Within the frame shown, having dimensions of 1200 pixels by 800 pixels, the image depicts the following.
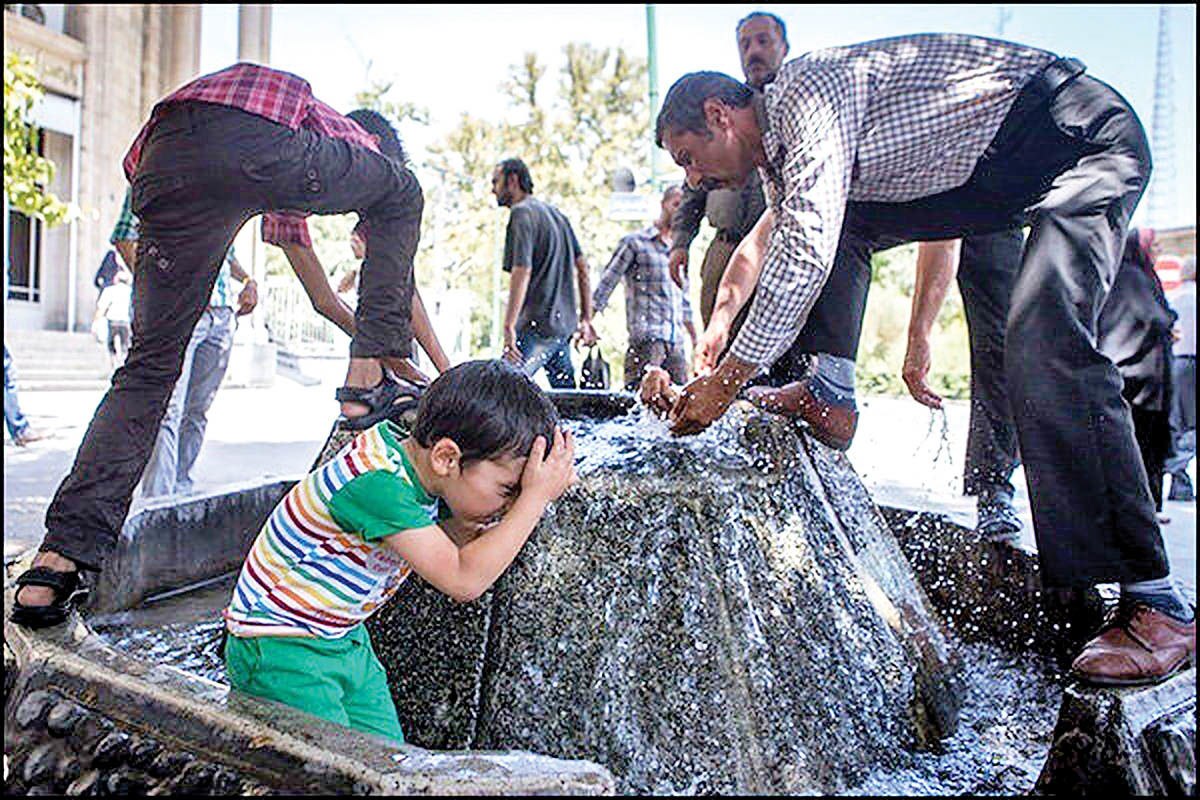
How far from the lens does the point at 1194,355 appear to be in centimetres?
758

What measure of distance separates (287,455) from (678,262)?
370cm

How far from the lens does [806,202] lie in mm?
2441

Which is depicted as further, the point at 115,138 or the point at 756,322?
the point at 115,138

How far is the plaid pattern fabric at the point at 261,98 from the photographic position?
2.62m

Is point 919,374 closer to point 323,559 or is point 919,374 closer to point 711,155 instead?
point 711,155

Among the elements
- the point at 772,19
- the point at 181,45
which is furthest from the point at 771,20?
the point at 181,45

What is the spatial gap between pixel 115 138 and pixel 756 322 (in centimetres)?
1974

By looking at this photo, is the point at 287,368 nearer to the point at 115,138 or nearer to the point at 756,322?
the point at 115,138

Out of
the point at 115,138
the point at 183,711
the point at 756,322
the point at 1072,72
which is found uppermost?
the point at 115,138

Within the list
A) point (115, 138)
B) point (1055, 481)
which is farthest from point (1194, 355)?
point (115, 138)

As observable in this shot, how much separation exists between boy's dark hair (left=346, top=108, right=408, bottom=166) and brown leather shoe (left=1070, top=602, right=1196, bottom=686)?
8.83 ft

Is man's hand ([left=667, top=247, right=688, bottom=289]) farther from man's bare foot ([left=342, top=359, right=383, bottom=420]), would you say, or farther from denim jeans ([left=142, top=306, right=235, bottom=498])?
man's bare foot ([left=342, top=359, right=383, bottom=420])

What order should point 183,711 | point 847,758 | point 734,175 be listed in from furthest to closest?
point 734,175, point 847,758, point 183,711

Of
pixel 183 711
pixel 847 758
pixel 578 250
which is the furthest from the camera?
pixel 578 250
